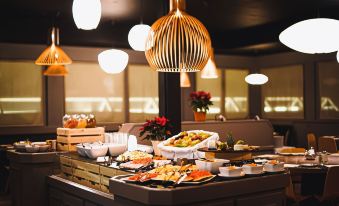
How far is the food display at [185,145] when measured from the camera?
4355 millimetres

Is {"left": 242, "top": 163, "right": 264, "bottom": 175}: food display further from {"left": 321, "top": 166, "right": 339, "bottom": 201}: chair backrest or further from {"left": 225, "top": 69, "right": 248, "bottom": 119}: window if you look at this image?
{"left": 225, "top": 69, "right": 248, "bottom": 119}: window

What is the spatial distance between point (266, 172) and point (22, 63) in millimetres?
7234

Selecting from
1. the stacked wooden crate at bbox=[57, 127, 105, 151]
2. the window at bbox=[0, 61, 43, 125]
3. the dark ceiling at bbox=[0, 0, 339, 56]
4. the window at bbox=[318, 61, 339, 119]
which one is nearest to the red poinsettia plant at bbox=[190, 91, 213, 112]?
the dark ceiling at bbox=[0, 0, 339, 56]

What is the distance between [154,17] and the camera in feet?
27.5

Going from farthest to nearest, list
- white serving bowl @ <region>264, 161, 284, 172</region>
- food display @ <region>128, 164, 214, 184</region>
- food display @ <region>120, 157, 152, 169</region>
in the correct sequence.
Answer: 1. food display @ <region>120, 157, 152, 169</region>
2. white serving bowl @ <region>264, 161, 284, 172</region>
3. food display @ <region>128, 164, 214, 184</region>

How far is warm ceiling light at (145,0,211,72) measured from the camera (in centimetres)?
337

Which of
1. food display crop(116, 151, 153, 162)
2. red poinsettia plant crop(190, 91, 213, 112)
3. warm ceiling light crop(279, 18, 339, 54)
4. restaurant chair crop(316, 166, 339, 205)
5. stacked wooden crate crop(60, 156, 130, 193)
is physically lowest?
restaurant chair crop(316, 166, 339, 205)

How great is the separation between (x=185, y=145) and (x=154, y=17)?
4.42 m

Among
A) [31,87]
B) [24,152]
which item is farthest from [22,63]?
[24,152]

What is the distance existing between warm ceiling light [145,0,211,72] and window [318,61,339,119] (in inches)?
327

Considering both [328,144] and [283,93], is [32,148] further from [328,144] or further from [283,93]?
[283,93]

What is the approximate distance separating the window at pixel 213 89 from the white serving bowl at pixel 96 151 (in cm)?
741

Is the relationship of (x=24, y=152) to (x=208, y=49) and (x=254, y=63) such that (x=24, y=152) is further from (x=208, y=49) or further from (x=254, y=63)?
(x=254, y=63)

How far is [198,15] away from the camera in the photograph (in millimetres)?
8094
